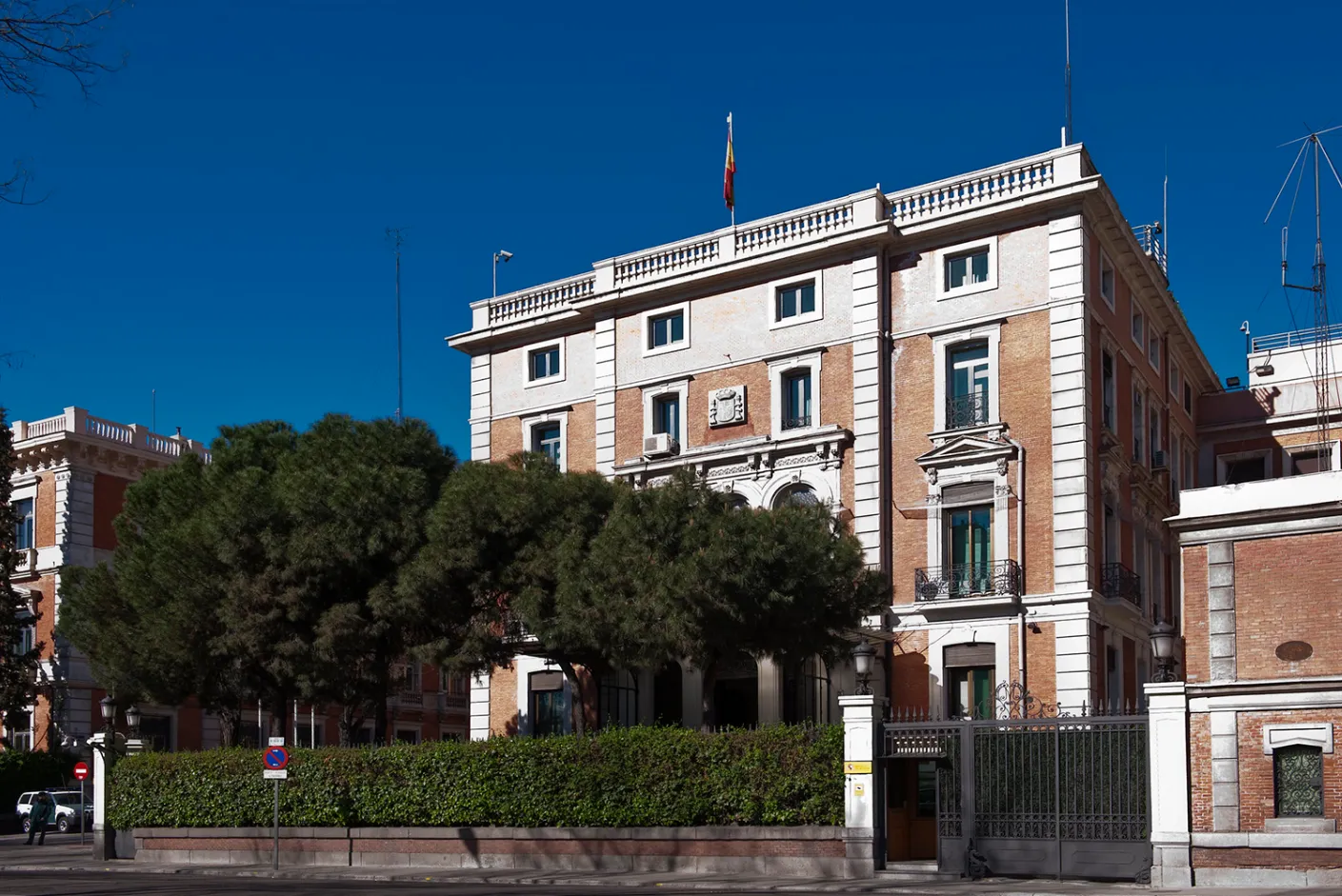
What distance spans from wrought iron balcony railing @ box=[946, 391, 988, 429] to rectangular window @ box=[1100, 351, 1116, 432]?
3.11 m

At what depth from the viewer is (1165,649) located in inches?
971

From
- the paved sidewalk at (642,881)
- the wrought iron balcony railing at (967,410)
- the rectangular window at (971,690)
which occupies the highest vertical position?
the wrought iron balcony railing at (967,410)

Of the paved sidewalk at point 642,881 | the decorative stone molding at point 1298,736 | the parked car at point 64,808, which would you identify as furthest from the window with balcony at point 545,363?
the decorative stone molding at point 1298,736

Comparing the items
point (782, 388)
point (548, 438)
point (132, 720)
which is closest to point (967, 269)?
point (782, 388)

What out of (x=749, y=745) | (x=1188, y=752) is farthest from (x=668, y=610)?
(x=1188, y=752)

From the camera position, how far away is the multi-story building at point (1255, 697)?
77.6 feet

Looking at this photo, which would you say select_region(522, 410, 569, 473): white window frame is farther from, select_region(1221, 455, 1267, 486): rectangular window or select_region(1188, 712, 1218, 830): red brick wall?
select_region(1188, 712, 1218, 830): red brick wall

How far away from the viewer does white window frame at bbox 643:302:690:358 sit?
42.3 m

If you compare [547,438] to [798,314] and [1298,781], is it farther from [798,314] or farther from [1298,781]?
[1298,781]

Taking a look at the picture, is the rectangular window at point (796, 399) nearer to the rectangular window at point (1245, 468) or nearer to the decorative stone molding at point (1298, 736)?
the rectangular window at point (1245, 468)

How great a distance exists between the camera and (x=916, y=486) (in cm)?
3819

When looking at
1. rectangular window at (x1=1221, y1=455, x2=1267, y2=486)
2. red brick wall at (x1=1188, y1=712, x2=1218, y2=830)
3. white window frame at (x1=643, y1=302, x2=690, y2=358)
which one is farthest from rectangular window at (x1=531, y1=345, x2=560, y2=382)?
red brick wall at (x1=1188, y1=712, x2=1218, y2=830)

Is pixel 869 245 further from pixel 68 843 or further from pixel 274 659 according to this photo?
pixel 68 843

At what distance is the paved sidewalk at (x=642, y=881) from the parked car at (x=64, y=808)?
13518 mm
